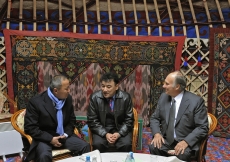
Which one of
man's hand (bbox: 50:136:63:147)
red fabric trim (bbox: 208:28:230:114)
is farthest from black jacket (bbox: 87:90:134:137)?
red fabric trim (bbox: 208:28:230:114)

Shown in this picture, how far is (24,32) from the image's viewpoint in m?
3.47

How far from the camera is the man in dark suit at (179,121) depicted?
7.39 feet

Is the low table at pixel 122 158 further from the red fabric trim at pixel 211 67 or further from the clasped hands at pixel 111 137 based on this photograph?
the red fabric trim at pixel 211 67

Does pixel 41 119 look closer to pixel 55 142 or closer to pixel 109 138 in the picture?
pixel 55 142

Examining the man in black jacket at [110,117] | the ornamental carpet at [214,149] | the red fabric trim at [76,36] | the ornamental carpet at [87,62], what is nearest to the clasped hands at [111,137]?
the man in black jacket at [110,117]

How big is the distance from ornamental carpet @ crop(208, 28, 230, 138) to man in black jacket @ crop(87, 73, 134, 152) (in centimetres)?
132

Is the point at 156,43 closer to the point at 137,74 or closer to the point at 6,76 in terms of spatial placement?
the point at 137,74

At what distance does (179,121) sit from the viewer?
232 centimetres

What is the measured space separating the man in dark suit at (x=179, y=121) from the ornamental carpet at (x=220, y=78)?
1.23 meters

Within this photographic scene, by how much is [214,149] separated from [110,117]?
124 centimetres

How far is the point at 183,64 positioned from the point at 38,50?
5.34ft

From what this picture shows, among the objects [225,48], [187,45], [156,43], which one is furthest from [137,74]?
[225,48]

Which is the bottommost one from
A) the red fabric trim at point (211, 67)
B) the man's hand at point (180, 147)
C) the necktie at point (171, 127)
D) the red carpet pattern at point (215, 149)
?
the red carpet pattern at point (215, 149)

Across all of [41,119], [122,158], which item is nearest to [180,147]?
[122,158]
